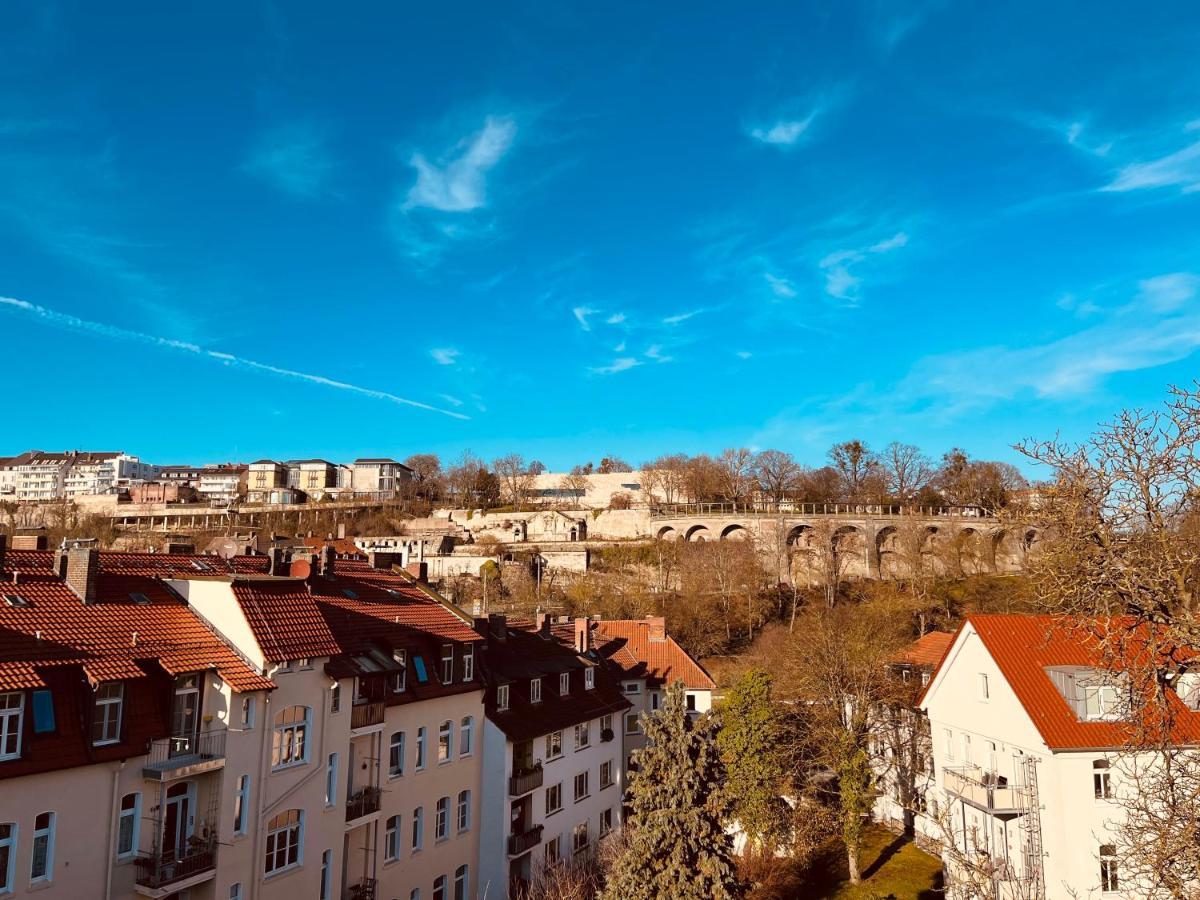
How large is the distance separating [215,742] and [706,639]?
140 ft

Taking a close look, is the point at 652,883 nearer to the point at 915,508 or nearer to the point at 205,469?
the point at 915,508

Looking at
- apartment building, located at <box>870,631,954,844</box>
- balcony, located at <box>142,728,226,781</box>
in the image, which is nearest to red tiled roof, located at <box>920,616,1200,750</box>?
apartment building, located at <box>870,631,954,844</box>

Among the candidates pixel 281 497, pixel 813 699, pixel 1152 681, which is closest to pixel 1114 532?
pixel 1152 681

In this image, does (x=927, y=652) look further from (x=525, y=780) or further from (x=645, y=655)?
(x=525, y=780)

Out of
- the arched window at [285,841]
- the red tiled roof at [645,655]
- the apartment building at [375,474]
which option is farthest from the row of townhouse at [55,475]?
the arched window at [285,841]

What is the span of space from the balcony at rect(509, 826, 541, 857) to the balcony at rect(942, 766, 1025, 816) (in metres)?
12.7

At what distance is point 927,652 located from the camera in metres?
31.8

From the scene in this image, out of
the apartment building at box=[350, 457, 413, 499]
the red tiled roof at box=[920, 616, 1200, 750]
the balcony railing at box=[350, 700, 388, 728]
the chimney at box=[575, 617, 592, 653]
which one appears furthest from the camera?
the apartment building at box=[350, 457, 413, 499]

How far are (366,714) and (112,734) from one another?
20.8ft

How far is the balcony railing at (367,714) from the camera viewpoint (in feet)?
62.0

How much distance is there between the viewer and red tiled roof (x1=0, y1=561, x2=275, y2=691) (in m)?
13.4

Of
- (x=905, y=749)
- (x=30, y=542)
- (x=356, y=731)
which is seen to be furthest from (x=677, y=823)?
(x=30, y=542)

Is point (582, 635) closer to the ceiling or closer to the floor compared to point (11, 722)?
closer to the floor

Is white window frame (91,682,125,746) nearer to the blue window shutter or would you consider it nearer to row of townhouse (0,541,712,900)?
row of townhouse (0,541,712,900)
